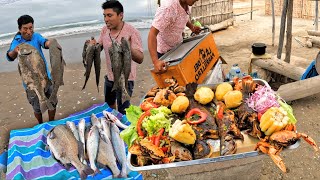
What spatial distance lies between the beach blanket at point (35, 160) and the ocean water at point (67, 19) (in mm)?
6026

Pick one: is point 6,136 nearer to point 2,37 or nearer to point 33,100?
point 33,100

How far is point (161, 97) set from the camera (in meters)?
3.28

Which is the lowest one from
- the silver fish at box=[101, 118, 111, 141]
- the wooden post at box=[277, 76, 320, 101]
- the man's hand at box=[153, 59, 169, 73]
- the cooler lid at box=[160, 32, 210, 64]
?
the silver fish at box=[101, 118, 111, 141]

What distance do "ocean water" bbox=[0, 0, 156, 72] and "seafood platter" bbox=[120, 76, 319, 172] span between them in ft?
29.9

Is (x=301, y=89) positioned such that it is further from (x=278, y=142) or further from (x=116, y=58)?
(x=278, y=142)

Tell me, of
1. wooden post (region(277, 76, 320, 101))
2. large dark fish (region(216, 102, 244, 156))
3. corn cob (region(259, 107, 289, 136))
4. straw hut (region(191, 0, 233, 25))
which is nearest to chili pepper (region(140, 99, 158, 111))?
large dark fish (region(216, 102, 244, 156))

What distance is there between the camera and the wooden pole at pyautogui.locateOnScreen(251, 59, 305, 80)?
23.4ft

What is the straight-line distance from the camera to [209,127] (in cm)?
294

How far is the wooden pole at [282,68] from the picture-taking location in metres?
7.12

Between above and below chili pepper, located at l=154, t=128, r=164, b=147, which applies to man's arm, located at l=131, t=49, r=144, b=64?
above

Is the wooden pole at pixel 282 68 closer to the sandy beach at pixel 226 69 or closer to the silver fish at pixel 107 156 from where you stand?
the sandy beach at pixel 226 69

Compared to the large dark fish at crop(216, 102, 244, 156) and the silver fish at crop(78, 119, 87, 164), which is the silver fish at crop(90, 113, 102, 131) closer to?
the silver fish at crop(78, 119, 87, 164)

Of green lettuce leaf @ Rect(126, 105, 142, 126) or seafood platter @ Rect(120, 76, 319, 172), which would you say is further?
green lettuce leaf @ Rect(126, 105, 142, 126)

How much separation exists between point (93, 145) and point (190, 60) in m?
2.08
